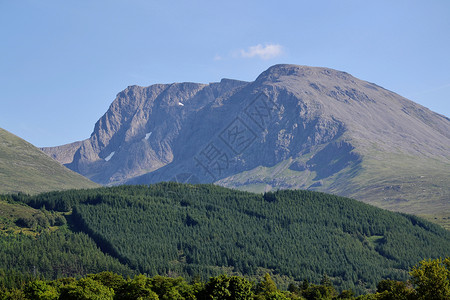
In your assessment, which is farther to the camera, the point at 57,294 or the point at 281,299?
the point at 57,294

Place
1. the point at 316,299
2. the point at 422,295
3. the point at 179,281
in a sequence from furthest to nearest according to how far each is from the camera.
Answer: the point at 316,299 → the point at 179,281 → the point at 422,295

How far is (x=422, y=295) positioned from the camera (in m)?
117

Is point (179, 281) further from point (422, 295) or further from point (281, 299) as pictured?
point (422, 295)

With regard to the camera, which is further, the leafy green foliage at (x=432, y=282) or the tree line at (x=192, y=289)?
the tree line at (x=192, y=289)

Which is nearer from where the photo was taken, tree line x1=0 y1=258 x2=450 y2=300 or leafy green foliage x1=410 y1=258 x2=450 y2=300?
leafy green foliage x1=410 y1=258 x2=450 y2=300

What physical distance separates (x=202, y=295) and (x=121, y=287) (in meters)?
26.8

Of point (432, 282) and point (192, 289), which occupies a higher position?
point (432, 282)

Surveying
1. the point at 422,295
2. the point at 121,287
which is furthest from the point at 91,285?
the point at 422,295

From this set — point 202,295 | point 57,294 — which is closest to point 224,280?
point 202,295

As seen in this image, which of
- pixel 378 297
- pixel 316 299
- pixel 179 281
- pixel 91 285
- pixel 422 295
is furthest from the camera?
pixel 316 299

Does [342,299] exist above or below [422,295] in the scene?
below

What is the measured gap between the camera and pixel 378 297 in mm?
148375

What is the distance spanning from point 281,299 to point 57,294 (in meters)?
69.5

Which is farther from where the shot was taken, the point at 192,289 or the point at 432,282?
the point at 192,289
